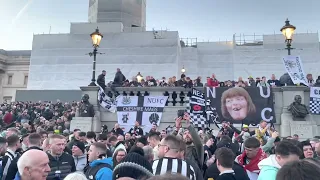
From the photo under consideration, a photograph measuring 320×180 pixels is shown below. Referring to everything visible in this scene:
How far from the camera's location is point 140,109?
15203 mm

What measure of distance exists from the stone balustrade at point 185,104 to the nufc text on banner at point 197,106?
430 mm

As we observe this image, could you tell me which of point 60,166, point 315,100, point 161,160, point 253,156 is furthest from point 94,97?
point 161,160

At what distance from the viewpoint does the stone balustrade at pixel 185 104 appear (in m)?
13.4

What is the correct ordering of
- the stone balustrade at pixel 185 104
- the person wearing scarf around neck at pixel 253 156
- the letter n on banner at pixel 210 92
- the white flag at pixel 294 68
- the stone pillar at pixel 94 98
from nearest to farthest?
1. the person wearing scarf around neck at pixel 253 156
2. the stone balustrade at pixel 185 104
3. the white flag at pixel 294 68
4. the letter n on banner at pixel 210 92
5. the stone pillar at pixel 94 98

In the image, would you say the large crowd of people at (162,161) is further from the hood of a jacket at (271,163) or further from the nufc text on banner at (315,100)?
the nufc text on banner at (315,100)

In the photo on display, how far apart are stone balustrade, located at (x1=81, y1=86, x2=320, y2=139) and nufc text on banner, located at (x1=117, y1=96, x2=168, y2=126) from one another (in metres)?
0.25

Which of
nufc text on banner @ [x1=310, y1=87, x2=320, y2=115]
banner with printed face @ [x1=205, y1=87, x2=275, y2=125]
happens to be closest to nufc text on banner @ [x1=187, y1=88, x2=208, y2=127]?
banner with printed face @ [x1=205, y1=87, x2=275, y2=125]

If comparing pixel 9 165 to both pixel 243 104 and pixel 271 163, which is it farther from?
pixel 243 104

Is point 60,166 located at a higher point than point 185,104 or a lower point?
lower

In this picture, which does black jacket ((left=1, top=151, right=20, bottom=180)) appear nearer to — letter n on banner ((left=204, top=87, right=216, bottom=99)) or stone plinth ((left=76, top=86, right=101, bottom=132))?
stone plinth ((left=76, top=86, right=101, bottom=132))

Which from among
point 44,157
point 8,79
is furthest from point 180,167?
point 8,79

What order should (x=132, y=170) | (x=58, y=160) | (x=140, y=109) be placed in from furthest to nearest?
(x=140, y=109), (x=58, y=160), (x=132, y=170)

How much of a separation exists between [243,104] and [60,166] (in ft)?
34.7

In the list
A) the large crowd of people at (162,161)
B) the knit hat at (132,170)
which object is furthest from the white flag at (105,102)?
the knit hat at (132,170)
